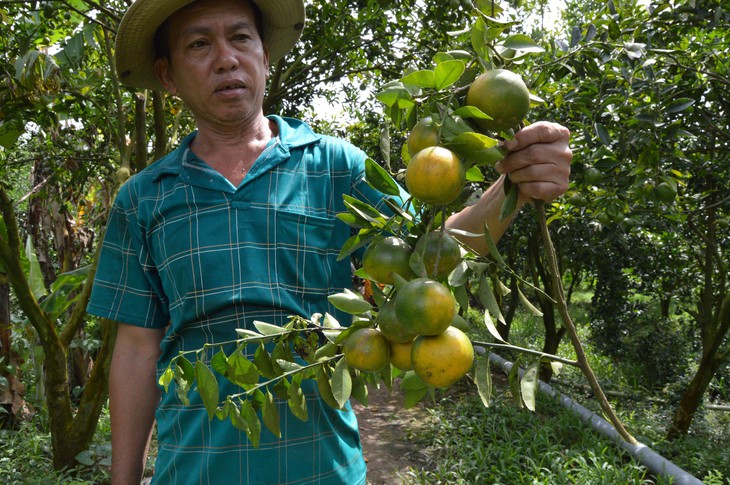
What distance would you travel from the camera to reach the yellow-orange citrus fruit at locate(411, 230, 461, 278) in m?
0.75

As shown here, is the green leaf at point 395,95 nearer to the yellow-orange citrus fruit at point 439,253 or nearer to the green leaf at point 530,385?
the yellow-orange citrus fruit at point 439,253

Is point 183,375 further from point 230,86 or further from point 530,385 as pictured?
point 230,86

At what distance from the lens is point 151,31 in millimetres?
1646

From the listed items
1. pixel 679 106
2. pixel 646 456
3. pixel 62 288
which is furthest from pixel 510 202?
pixel 646 456

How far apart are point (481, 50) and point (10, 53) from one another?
3.17 metres

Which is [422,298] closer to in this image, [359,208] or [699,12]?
[359,208]

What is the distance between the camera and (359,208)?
2.88ft

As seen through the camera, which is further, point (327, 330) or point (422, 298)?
point (327, 330)

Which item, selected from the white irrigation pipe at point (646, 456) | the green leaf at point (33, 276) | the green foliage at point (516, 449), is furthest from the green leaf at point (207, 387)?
the green leaf at point (33, 276)

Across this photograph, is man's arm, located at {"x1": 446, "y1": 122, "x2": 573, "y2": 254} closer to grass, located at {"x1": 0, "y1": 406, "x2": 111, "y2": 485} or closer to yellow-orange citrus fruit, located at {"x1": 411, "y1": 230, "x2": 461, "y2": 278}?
yellow-orange citrus fruit, located at {"x1": 411, "y1": 230, "x2": 461, "y2": 278}

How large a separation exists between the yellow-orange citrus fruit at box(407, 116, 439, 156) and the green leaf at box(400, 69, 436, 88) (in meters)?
0.04

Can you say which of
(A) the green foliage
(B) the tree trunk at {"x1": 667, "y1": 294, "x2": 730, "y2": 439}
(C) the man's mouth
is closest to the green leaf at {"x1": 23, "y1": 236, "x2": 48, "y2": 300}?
(A) the green foliage

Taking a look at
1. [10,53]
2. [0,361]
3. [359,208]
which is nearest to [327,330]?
[359,208]

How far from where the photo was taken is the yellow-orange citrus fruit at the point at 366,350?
755mm
